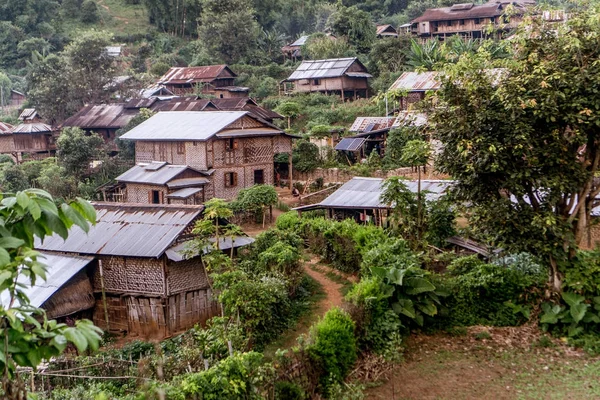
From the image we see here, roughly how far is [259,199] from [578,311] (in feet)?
51.0

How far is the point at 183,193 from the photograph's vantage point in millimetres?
27578

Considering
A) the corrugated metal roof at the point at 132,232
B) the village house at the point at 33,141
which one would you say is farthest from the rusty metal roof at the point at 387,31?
the corrugated metal roof at the point at 132,232

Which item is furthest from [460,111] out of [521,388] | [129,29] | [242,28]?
[129,29]

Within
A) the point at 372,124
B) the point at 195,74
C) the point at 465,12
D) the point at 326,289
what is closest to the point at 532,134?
the point at 326,289

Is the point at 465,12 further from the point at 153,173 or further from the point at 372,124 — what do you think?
the point at 153,173

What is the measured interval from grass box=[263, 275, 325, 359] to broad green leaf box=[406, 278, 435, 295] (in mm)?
3018

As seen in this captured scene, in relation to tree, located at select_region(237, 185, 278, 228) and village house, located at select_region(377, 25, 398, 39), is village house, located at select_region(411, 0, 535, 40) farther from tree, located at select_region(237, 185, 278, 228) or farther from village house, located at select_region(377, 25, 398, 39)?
tree, located at select_region(237, 185, 278, 228)

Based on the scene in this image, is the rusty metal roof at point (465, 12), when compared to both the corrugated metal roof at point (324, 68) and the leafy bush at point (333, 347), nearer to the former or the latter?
the corrugated metal roof at point (324, 68)

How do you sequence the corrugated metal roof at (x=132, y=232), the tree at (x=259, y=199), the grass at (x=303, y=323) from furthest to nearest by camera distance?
the tree at (x=259, y=199)
the corrugated metal roof at (x=132, y=232)
the grass at (x=303, y=323)

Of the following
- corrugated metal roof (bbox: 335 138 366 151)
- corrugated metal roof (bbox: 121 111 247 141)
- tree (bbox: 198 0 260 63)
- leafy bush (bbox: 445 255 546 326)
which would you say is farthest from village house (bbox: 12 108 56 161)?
leafy bush (bbox: 445 255 546 326)

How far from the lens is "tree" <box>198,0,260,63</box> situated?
5809 centimetres

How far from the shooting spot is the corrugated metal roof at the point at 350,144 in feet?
113

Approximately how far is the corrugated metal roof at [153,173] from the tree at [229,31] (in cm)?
3085

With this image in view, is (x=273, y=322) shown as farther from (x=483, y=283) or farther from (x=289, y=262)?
(x=483, y=283)
